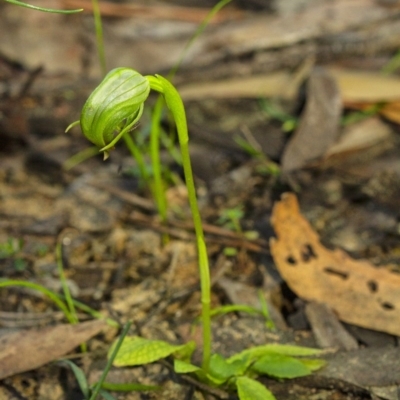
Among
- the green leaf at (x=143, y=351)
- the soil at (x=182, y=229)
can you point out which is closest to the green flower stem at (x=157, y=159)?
the soil at (x=182, y=229)

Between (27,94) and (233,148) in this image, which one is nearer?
(233,148)

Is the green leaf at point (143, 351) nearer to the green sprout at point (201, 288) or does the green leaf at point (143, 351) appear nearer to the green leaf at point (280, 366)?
the green sprout at point (201, 288)

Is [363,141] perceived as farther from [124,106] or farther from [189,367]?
[124,106]

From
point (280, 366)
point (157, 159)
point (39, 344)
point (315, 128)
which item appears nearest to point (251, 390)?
point (280, 366)

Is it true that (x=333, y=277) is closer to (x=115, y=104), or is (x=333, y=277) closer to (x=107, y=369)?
(x=107, y=369)

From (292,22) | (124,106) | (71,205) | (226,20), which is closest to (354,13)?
(292,22)

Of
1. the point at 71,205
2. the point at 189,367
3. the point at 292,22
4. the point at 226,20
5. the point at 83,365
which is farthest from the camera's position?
the point at 226,20
